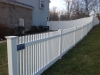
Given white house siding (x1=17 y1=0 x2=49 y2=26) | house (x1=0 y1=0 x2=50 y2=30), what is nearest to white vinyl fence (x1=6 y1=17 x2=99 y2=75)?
house (x1=0 y1=0 x2=50 y2=30)

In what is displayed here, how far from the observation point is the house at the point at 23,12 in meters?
16.0

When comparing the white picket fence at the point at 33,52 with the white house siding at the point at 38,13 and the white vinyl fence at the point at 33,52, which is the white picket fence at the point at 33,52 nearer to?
the white vinyl fence at the point at 33,52

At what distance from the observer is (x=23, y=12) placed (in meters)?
19.5

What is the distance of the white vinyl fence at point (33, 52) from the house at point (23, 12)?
35.8ft

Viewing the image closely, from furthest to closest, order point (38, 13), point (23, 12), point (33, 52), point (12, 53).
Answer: point (38, 13) < point (23, 12) < point (33, 52) < point (12, 53)

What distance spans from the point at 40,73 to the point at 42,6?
897 inches

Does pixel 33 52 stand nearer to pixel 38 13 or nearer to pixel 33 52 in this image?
pixel 33 52

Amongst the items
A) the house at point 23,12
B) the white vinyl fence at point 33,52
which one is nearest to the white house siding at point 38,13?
the house at point 23,12

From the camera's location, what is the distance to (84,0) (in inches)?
1988

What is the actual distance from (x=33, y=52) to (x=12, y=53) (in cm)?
105

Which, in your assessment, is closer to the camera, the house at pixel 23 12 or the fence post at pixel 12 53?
the fence post at pixel 12 53

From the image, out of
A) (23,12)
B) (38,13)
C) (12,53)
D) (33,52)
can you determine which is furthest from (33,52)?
(38,13)

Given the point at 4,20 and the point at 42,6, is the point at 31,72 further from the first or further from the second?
the point at 42,6

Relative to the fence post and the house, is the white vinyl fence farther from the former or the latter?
the house
